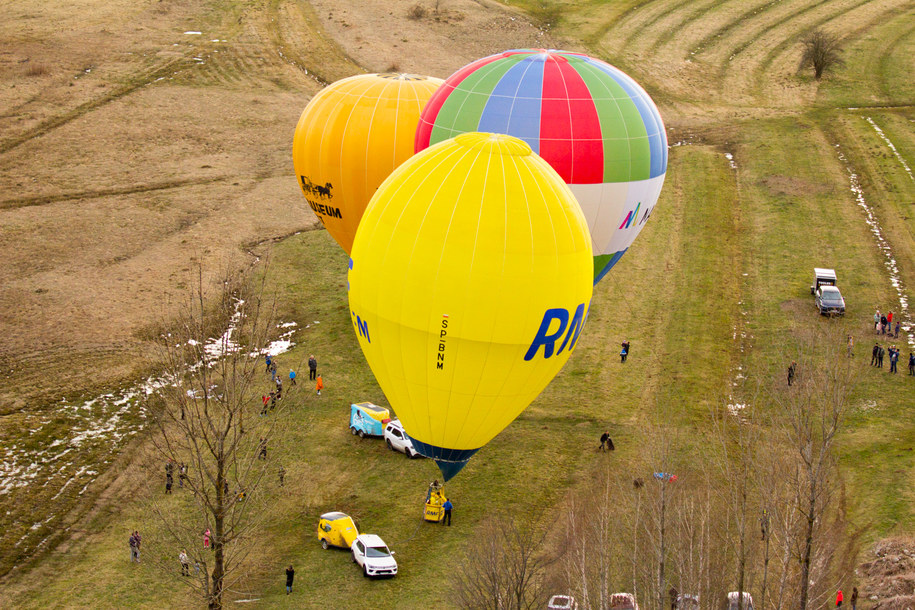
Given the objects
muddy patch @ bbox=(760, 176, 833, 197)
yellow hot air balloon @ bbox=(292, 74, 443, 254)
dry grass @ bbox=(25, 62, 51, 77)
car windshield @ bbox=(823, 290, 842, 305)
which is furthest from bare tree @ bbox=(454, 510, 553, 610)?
dry grass @ bbox=(25, 62, 51, 77)

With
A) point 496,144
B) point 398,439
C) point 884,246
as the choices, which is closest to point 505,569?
point 496,144

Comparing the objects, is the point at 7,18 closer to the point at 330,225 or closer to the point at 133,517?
the point at 330,225

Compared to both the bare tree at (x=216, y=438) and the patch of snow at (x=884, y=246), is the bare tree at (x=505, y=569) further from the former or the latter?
the patch of snow at (x=884, y=246)

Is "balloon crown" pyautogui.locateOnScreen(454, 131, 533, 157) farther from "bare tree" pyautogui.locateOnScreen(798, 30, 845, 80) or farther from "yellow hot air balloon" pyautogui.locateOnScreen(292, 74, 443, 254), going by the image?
"bare tree" pyautogui.locateOnScreen(798, 30, 845, 80)

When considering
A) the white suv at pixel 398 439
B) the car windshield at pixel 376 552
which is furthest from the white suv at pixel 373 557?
the white suv at pixel 398 439

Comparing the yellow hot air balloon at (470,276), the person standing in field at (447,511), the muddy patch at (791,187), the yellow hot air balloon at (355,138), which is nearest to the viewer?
the yellow hot air balloon at (470,276)

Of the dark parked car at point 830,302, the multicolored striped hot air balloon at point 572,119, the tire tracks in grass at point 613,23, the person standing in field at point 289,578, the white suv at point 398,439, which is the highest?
the multicolored striped hot air balloon at point 572,119

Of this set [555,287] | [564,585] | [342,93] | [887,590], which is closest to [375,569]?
[564,585]

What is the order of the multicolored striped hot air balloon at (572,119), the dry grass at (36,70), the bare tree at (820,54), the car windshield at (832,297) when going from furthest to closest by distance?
1. the bare tree at (820,54)
2. the dry grass at (36,70)
3. the car windshield at (832,297)
4. the multicolored striped hot air balloon at (572,119)
